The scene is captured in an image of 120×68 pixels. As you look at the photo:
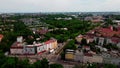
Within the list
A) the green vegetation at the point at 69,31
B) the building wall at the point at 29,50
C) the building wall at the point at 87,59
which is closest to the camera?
the building wall at the point at 87,59

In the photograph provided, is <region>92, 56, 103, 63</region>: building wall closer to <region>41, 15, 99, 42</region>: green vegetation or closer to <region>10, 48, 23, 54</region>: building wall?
<region>10, 48, 23, 54</region>: building wall

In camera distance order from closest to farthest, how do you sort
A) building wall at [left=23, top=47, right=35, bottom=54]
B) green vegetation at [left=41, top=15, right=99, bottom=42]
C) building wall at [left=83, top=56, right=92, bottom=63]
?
building wall at [left=83, top=56, right=92, bottom=63]
building wall at [left=23, top=47, right=35, bottom=54]
green vegetation at [left=41, top=15, right=99, bottom=42]

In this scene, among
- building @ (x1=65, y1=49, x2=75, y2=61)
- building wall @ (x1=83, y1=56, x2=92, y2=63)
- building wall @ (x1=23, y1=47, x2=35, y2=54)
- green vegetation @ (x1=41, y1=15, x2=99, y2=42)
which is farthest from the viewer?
green vegetation @ (x1=41, y1=15, x2=99, y2=42)

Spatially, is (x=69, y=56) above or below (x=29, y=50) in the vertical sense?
above

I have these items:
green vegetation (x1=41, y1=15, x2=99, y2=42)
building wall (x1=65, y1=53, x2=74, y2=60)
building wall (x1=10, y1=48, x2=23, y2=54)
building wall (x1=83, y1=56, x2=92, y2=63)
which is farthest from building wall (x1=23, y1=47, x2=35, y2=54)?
green vegetation (x1=41, y1=15, x2=99, y2=42)

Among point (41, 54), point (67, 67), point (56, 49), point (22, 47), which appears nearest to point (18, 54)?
point (22, 47)

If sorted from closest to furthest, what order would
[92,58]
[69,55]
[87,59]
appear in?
[92,58] < [87,59] < [69,55]

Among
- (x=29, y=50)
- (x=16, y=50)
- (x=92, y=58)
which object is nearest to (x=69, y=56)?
(x=92, y=58)

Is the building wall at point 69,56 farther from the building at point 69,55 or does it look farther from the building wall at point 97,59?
the building wall at point 97,59

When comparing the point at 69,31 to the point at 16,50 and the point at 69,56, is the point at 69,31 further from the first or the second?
the point at 69,56

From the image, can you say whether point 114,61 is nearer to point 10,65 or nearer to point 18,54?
point 10,65

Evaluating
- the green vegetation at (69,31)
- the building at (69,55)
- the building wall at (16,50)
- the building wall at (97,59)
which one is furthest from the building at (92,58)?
the green vegetation at (69,31)
